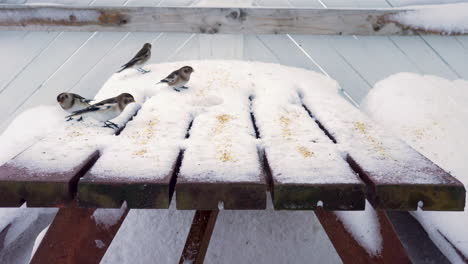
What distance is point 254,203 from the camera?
3.94 ft

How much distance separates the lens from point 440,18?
3.64m

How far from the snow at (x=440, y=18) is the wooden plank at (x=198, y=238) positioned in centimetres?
273

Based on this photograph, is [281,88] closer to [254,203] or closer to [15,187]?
[254,203]

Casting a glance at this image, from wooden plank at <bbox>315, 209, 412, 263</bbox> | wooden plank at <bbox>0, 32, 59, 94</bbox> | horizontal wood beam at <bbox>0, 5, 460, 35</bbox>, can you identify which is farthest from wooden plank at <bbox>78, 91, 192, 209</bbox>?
wooden plank at <bbox>0, 32, 59, 94</bbox>

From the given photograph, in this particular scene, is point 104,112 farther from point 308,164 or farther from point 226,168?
point 308,164

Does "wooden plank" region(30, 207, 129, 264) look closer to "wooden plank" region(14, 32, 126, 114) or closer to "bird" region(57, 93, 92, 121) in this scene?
"bird" region(57, 93, 92, 121)

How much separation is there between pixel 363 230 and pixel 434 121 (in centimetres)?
140

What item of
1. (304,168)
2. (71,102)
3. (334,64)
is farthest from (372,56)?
(304,168)

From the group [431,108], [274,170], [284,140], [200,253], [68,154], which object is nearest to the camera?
[274,170]

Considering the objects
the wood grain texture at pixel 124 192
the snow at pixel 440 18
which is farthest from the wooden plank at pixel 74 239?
the snow at pixel 440 18

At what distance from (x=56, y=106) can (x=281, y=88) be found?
2461 millimetres

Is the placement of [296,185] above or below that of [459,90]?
above

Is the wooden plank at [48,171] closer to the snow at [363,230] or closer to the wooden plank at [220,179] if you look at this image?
the wooden plank at [220,179]

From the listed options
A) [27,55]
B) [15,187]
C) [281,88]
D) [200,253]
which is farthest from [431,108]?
[27,55]
